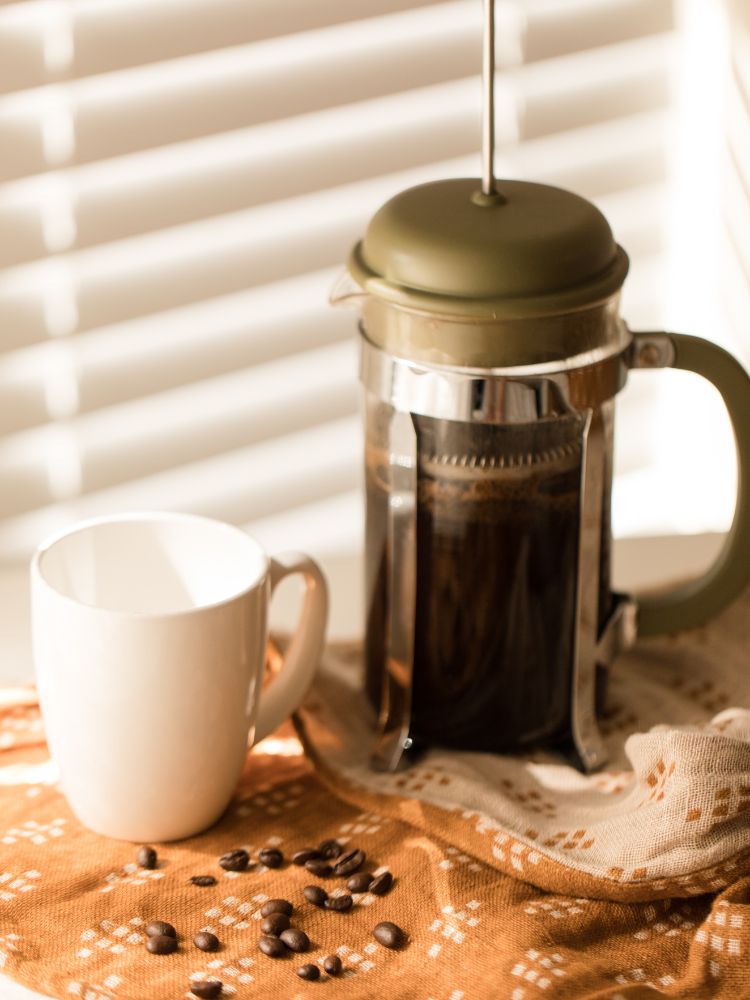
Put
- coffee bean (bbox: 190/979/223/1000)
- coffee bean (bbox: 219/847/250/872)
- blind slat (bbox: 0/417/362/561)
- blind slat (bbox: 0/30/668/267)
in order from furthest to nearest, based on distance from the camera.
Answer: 1. blind slat (bbox: 0/417/362/561)
2. blind slat (bbox: 0/30/668/267)
3. coffee bean (bbox: 219/847/250/872)
4. coffee bean (bbox: 190/979/223/1000)

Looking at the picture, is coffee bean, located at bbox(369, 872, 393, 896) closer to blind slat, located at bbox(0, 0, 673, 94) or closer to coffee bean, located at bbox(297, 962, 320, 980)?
coffee bean, located at bbox(297, 962, 320, 980)

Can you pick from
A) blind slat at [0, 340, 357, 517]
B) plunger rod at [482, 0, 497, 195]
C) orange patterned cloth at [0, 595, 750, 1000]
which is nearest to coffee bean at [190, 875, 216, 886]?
orange patterned cloth at [0, 595, 750, 1000]

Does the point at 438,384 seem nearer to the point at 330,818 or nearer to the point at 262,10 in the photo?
the point at 330,818

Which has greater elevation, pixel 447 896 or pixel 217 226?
pixel 217 226

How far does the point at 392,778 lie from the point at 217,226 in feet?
1.73

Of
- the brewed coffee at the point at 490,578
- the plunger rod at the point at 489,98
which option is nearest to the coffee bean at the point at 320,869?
the brewed coffee at the point at 490,578

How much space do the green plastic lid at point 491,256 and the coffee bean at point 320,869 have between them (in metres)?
0.30

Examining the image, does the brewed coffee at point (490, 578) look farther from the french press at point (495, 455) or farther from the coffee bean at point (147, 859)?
the coffee bean at point (147, 859)

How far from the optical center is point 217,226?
3.79 feet

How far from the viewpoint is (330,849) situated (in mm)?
765

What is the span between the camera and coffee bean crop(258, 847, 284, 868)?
752 mm

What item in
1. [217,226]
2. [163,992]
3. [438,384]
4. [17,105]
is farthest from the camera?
[217,226]

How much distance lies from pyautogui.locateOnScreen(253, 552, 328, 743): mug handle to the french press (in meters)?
0.04

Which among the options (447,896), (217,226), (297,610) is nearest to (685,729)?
(447,896)
